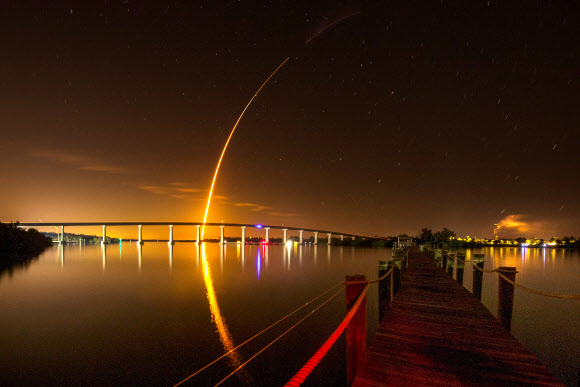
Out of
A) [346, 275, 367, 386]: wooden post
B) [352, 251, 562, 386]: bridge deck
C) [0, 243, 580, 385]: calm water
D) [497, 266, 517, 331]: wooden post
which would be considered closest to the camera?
[352, 251, 562, 386]: bridge deck

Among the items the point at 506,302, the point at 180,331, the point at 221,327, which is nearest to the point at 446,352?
the point at 506,302

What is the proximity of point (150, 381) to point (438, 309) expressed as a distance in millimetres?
9575

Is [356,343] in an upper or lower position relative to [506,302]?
upper

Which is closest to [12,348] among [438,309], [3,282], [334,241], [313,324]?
[313,324]

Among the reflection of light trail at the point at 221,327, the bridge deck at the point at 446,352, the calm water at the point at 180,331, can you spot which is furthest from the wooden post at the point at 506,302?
the reflection of light trail at the point at 221,327

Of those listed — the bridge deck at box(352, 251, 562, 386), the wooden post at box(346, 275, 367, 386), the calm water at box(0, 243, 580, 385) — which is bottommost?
the calm water at box(0, 243, 580, 385)

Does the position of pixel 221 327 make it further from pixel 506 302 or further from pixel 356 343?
pixel 356 343

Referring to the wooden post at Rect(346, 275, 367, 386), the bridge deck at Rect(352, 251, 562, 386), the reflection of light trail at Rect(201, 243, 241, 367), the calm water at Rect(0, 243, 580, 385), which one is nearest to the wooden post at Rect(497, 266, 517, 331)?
the bridge deck at Rect(352, 251, 562, 386)

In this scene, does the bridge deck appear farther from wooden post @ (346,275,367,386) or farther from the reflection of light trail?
the reflection of light trail

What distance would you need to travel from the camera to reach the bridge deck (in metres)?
5.44

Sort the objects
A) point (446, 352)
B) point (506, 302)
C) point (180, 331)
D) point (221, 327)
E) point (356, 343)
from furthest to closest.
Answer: point (221, 327) < point (180, 331) < point (506, 302) < point (446, 352) < point (356, 343)

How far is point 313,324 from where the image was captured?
17703mm

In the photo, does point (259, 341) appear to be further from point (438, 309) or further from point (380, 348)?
point (380, 348)

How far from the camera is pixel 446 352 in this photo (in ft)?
21.3
